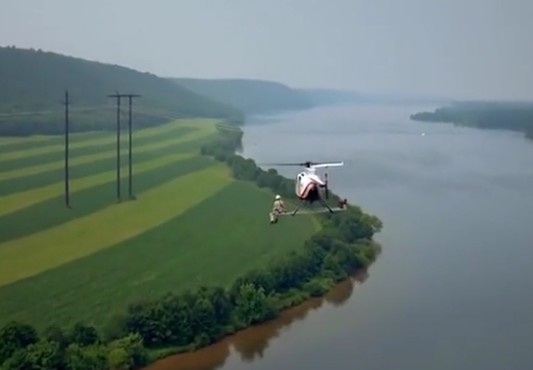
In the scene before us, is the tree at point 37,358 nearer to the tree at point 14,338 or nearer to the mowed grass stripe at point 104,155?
the tree at point 14,338

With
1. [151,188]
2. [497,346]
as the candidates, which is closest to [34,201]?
[151,188]

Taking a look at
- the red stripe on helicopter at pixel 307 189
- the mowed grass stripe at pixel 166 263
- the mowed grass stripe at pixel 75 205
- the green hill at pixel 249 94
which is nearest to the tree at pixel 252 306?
the mowed grass stripe at pixel 166 263

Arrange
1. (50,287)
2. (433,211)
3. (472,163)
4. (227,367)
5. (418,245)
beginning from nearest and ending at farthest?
(227,367), (50,287), (418,245), (433,211), (472,163)

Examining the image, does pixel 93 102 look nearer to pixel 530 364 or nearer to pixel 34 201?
pixel 34 201

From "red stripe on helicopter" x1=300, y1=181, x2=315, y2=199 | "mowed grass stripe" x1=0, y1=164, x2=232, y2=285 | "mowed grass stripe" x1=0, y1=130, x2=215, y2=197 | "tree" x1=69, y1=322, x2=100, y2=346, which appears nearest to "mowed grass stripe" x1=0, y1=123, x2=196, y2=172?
"mowed grass stripe" x1=0, y1=130, x2=215, y2=197

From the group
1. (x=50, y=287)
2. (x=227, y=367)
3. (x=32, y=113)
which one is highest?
(x=32, y=113)
